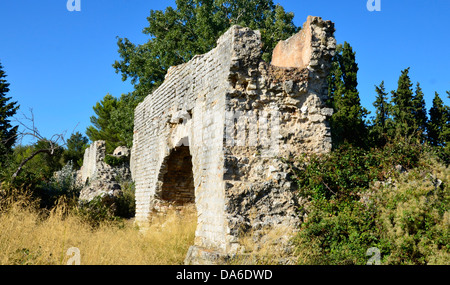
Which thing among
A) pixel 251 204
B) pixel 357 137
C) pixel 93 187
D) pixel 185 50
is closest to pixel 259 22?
pixel 185 50

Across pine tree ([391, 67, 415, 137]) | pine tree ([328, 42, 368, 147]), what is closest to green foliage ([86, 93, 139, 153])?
pine tree ([328, 42, 368, 147])

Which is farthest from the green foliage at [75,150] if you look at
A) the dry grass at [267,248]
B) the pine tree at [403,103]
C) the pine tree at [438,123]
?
the dry grass at [267,248]

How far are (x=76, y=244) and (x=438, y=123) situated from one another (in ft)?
42.7

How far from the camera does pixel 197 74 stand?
7.30m

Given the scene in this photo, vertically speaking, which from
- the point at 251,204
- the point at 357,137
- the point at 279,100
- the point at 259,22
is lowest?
the point at 251,204

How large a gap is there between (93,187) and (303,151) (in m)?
8.76

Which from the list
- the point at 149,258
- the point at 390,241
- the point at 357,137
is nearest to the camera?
the point at 390,241

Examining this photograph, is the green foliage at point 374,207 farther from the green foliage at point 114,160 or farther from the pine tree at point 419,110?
the green foliage at point 114,160

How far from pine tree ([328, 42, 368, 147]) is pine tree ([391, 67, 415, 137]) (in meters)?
1.28

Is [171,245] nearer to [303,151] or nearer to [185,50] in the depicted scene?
[303,151]

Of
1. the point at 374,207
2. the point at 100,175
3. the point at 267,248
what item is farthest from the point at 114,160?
the point at 374,207

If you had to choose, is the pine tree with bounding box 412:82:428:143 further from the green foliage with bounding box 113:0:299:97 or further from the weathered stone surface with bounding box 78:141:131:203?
the weathered stone surface with bounding box 78:141:131:203

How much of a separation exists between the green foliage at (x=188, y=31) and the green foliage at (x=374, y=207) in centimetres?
1127

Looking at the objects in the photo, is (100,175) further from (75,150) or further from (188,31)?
(75,150)
